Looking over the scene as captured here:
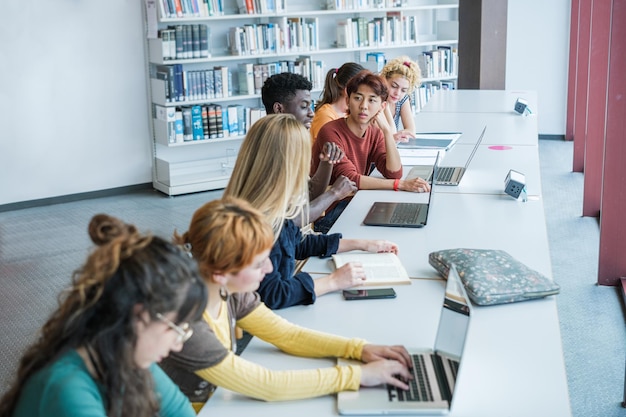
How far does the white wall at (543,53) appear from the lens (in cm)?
866

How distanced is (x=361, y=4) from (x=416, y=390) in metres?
6.17

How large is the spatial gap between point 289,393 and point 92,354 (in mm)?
551

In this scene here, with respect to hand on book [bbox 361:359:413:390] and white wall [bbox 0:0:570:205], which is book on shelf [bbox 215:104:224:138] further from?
hand on book [bbox 361:359:413:390]

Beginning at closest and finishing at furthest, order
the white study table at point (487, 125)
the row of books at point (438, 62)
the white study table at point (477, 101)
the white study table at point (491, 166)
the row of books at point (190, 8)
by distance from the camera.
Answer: the white study table at point (491, 166)
the white study table at point (487, 125)
the white study table at point (477, 101)
the row of books at point (190, 8)
the row of books at point (438, 62)

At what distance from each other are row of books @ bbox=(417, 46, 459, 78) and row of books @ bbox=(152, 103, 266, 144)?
198 cm

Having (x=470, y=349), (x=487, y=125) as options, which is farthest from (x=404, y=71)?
(x=470, y=349)

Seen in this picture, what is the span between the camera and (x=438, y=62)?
8125mm

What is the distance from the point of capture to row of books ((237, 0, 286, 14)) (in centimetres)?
669

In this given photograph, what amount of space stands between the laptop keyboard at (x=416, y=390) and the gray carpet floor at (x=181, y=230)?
168 millimetres

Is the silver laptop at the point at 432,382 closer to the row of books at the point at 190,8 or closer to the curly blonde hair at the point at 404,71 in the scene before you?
the curly blonde hair at the point at 404,71

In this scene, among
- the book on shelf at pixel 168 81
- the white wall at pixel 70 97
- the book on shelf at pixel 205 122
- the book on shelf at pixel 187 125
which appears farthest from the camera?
the book on shelf at pixel 205 122

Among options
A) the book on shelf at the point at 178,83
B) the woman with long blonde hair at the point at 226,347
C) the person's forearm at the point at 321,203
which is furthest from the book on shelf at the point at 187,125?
the woman with long blonde hair at the point at 226,347

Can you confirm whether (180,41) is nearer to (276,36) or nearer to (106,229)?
(276,36)

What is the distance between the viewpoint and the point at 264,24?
6.89m
